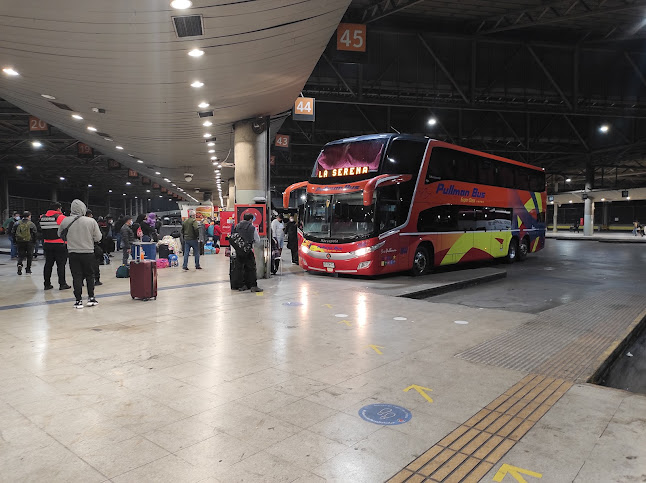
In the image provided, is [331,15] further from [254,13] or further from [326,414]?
[326,414]

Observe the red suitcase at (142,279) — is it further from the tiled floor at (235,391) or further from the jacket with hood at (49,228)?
the jacket with hood at (49,228)

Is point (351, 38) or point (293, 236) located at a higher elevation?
point (351, 38)

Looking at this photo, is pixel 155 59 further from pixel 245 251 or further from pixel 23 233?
pixel 23 233

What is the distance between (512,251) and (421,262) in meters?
7.04

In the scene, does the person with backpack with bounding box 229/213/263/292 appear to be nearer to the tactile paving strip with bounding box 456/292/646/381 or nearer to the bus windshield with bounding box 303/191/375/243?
the bus windshield with bounding box 303/191/375/243

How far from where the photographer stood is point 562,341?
18.9ft

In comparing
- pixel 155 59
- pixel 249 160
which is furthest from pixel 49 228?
pixel 249 160

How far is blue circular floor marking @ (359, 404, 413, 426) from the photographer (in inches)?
135

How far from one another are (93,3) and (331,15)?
129 inches

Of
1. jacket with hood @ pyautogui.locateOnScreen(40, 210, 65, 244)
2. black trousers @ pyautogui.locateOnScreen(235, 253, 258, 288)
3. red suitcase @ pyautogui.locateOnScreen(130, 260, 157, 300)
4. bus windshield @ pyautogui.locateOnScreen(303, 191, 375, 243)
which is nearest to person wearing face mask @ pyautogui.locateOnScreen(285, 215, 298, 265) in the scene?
bus windshield @ pyautogui.locateOnScreen(303, 191, 375, 243)

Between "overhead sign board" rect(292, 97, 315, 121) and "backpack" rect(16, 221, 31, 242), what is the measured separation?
858cm

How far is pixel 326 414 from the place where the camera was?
3.57 meters

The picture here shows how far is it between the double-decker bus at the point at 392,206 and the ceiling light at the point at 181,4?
6.79 meters

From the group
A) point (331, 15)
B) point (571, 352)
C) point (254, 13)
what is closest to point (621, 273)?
point (571, 352)
